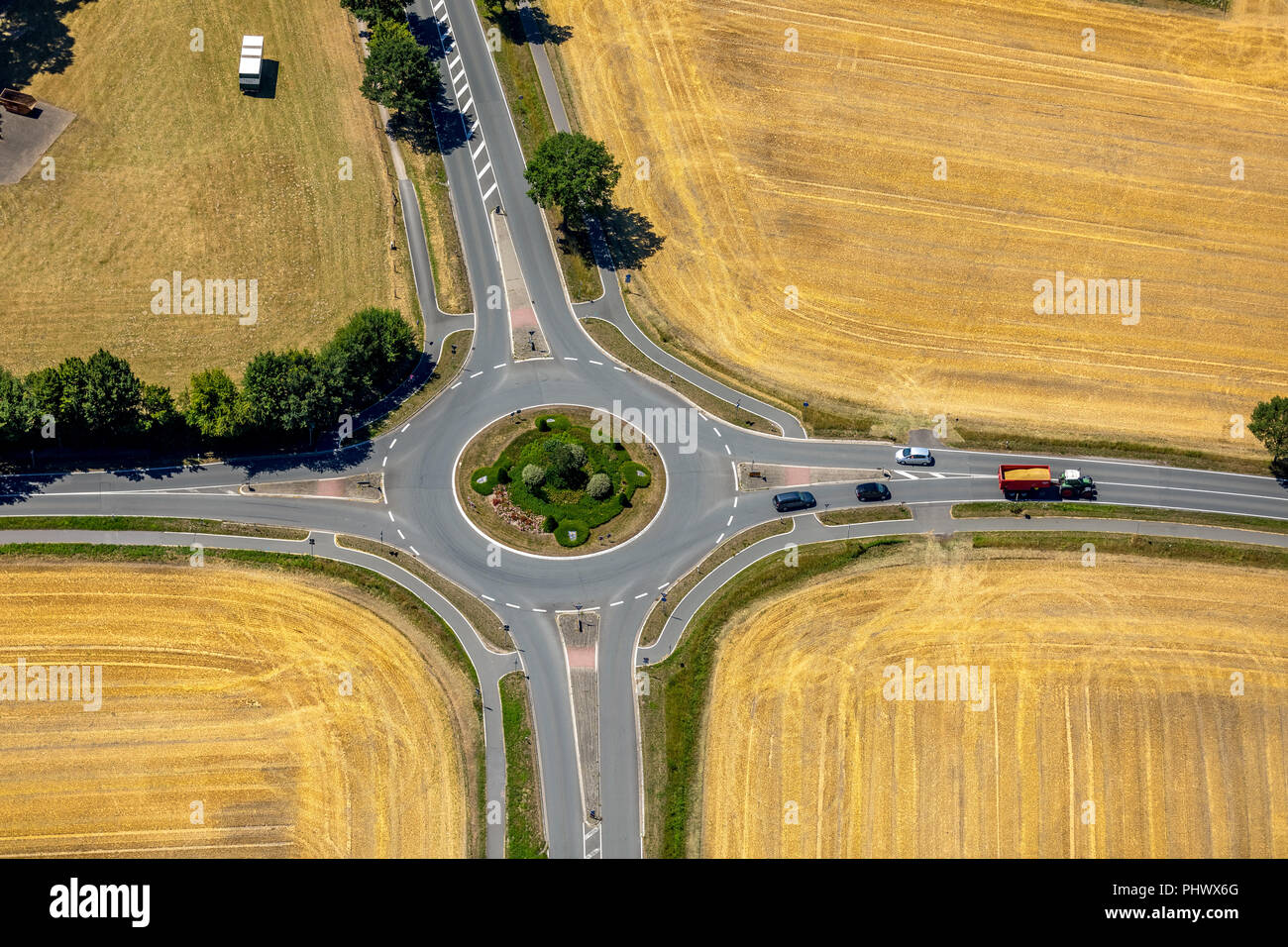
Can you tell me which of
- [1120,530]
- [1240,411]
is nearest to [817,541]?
[1120,530]

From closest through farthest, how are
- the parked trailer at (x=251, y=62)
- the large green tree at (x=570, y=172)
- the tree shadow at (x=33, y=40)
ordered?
the large green tree at (x=570, y=172) < the parked trailer at (x=251, y=62) < the tree shadow at (x=33, y=40)

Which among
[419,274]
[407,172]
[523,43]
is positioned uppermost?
[523,43]

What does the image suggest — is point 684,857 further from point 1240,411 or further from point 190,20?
point 190,20

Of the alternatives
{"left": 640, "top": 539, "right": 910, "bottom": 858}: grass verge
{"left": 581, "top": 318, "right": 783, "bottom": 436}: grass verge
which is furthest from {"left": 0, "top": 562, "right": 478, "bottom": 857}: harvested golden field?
{"left": 581, "top": 318, "right": 783, "bottom": 436}: grass verge

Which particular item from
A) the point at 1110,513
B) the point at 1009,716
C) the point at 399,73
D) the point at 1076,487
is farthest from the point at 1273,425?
the point at 399,73

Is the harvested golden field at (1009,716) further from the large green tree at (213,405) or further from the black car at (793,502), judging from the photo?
the large green tree at (213,405)

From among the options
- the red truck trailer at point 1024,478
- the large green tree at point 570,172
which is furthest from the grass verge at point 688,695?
the large green tree at point 570,172
